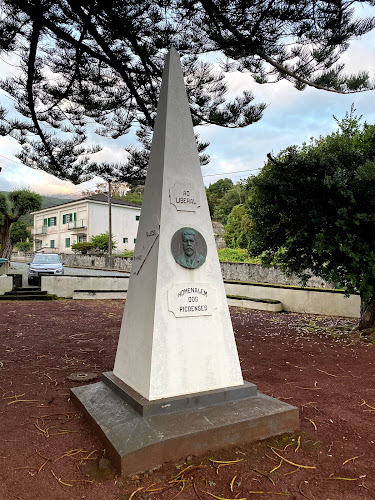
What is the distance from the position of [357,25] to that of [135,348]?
4.23 meters

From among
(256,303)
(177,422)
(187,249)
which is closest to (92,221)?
(256,303)

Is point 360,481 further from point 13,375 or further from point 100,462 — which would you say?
point 13,375

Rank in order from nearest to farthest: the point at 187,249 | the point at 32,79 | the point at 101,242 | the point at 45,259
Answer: the point at 187,249 < the point at 32,79 < the point at 45,259 < the point at 101,242

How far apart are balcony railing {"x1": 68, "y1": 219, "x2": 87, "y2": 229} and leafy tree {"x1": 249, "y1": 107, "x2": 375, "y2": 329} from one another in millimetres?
30646

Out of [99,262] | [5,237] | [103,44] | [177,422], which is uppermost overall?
[103,44]

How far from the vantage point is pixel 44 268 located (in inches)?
604

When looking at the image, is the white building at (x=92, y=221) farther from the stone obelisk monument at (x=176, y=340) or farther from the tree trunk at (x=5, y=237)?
the stone obelisk monument at (x=176, y=340)

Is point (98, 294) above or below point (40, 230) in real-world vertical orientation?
below

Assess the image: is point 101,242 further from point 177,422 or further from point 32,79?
point 177,422

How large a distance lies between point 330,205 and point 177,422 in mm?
4639

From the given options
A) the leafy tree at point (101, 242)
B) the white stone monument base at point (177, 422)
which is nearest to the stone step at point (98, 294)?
the white stone monument base at point (177, 422)

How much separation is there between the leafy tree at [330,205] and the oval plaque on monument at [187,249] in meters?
3.11

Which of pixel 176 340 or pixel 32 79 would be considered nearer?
pixel 176 340

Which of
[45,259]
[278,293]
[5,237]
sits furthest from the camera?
[5,237]
